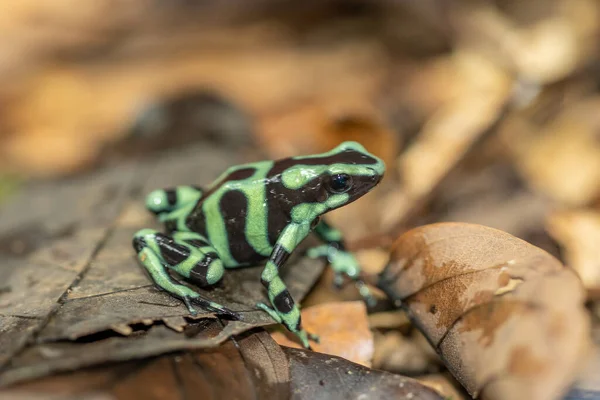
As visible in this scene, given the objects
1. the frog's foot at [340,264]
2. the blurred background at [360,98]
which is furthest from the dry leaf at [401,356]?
the frog's foot at [340,264]

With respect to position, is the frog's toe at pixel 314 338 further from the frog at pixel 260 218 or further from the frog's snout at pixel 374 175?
the frog's snout at pixel 374 175

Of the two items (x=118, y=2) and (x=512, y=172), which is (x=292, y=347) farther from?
(x=118, y=2)

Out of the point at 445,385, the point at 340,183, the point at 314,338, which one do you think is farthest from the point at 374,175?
the point at 445,385

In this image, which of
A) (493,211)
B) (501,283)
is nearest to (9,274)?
(501,283)

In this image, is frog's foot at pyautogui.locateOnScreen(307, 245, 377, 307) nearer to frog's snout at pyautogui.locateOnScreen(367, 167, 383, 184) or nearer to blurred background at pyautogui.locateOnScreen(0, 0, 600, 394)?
blurred background at pyautogui.locateOnScreen(0, 0, 600, 394)

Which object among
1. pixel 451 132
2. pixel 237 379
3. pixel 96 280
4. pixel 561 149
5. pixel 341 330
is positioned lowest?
pixel 341 330

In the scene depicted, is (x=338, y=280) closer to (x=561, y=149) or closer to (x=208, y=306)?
(x=208, y=306)

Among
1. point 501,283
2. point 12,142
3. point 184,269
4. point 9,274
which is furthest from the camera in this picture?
point 12,142
